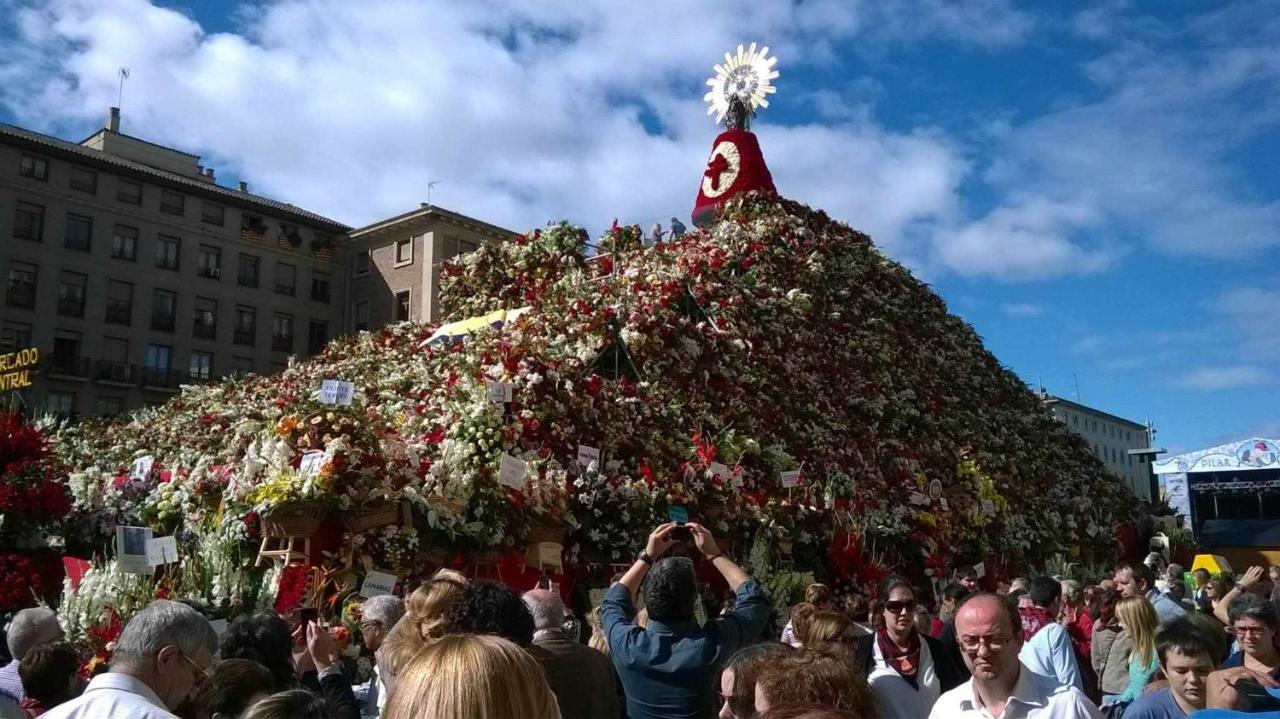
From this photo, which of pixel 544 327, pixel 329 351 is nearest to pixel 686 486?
pixel 544 327

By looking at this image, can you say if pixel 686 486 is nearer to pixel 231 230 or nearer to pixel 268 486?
pixel 268 486

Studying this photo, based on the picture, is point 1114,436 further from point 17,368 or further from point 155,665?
point 155,665

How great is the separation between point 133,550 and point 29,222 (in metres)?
38.3

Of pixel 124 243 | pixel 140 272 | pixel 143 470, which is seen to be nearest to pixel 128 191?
pixel 124 243

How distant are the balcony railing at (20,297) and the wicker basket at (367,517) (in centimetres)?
3741

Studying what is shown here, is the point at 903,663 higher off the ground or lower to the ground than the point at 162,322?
lower

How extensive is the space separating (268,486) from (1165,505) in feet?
78.9

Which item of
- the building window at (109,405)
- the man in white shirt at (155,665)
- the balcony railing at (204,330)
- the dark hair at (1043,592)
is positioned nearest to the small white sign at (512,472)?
the dark hair at (1043,592)

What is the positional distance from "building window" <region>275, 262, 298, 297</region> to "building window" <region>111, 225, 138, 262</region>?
6.52m

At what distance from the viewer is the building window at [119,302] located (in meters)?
42.0

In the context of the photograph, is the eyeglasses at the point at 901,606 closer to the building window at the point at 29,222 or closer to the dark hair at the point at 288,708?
the dark hair at the point at 288,708

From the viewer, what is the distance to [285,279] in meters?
48.2

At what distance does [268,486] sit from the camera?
28.8 feet

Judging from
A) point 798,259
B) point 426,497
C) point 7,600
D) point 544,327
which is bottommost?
point 7,600
